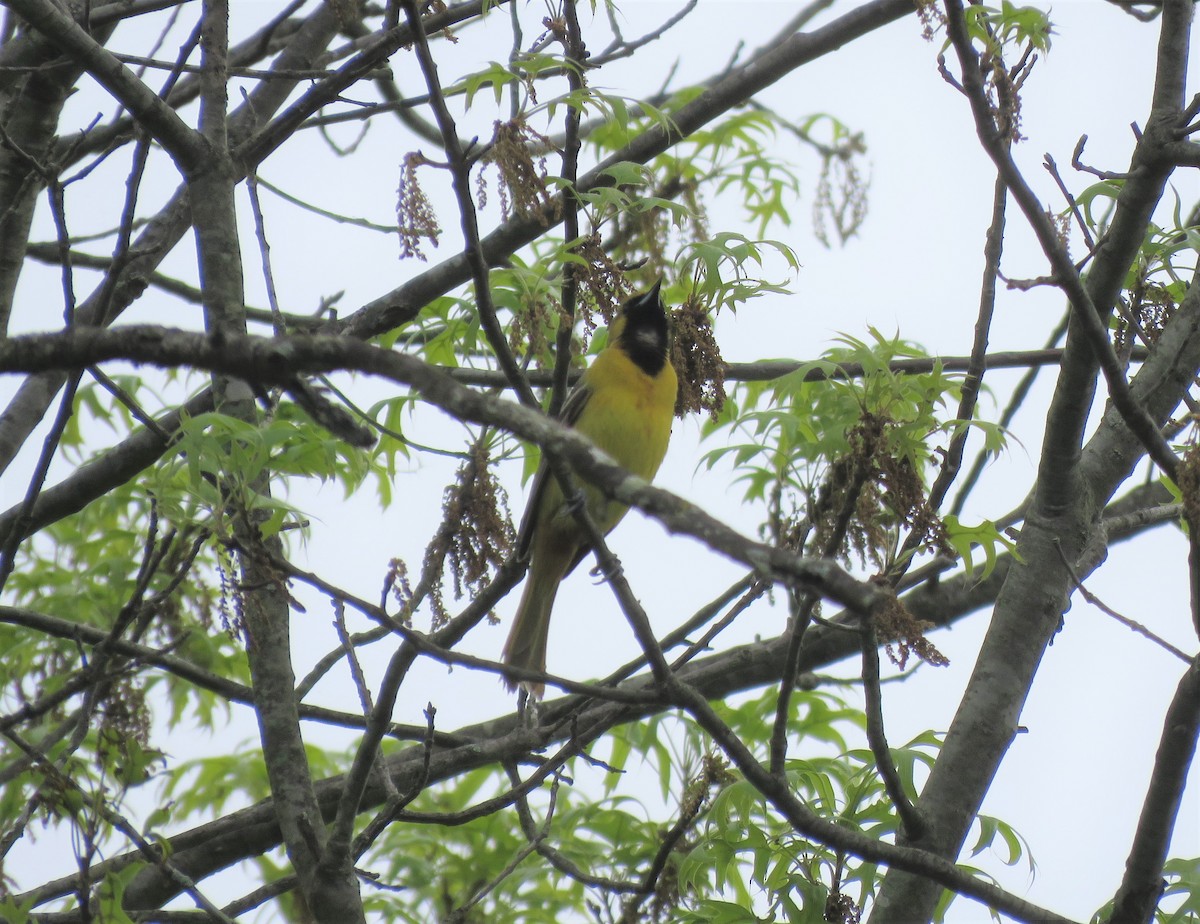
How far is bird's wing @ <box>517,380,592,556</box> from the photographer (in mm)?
5895

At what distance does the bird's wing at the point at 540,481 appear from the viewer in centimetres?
589

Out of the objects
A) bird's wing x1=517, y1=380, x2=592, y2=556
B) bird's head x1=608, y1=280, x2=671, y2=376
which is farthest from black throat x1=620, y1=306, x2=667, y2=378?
bird's wing x1=517, y1=380, x2=592, y2=556

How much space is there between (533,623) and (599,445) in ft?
2.93

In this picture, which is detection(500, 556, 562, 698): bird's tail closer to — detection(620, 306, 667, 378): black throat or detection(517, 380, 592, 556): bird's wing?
detection(517, 380, 592, 556): bird's wing

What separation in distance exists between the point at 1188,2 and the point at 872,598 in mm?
2752

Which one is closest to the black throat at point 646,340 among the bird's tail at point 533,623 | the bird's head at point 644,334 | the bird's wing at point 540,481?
the bird's head at point 644,334

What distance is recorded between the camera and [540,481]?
6031mm

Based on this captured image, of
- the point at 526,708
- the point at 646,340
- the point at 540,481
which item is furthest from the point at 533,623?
the point at 526,708

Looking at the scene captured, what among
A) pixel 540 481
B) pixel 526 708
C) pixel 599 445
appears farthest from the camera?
pixel 599 445

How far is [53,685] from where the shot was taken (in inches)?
208

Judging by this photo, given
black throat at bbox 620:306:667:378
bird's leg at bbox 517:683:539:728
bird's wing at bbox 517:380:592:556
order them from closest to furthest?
bird's leg at bbox 517:683:539:728
bird's wing at bbox 517:380:592:556
black throat at bbox 620:306:667:378

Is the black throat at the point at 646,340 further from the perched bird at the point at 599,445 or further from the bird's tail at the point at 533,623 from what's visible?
the bird's tail at the point at 533,623

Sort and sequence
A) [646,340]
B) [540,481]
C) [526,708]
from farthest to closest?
[646,340]
[540,481]
[526,708]

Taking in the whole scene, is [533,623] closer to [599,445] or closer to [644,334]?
[599,445]
